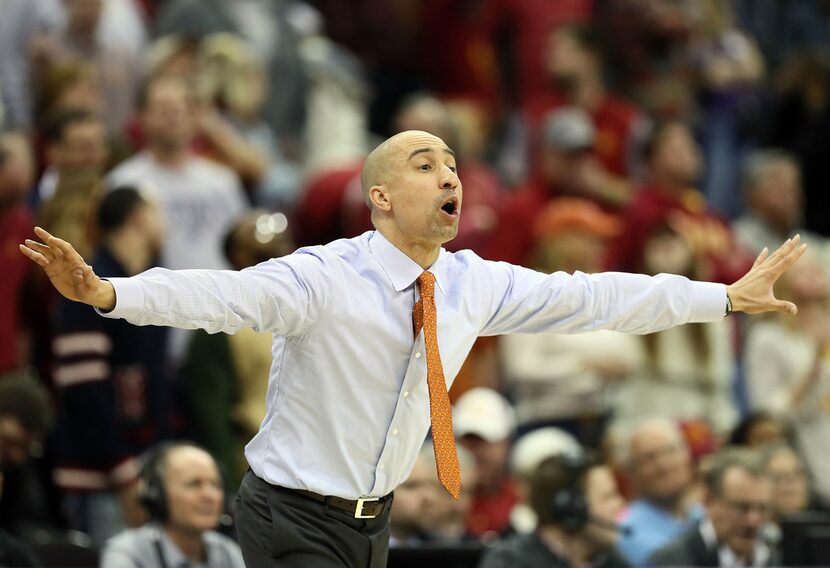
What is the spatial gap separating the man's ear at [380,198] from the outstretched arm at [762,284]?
1050mm

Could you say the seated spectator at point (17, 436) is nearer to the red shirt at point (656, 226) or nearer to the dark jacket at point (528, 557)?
the dark jacket at point (528, 557)

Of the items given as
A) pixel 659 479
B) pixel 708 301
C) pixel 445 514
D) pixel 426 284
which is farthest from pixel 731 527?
pixel 426 284

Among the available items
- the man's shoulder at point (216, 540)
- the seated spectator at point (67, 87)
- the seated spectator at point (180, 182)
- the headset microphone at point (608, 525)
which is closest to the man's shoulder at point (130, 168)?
the seated spectator at point (180, 182)

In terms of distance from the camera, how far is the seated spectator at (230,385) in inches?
297

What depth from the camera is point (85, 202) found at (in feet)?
26.1

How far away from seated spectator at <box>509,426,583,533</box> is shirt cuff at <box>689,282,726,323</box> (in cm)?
250

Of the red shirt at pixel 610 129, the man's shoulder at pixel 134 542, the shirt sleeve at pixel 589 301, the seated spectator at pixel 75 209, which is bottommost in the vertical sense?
the man's shoulder at pixel 134 542

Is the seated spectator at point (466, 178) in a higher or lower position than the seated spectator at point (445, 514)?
higher

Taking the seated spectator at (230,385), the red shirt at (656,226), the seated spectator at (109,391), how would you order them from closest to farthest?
1. the seated spectator at (109,391)
2. the seated spectator at (230,385)
3. the red shirt at (656,226)

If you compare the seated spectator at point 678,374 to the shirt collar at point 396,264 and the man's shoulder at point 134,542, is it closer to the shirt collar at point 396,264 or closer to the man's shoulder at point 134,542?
the man's shoulder at point 134,542

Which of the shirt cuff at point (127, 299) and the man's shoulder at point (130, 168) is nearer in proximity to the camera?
the shirt cuff at point (127, 299)

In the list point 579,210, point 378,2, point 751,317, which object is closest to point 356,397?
point 579,210

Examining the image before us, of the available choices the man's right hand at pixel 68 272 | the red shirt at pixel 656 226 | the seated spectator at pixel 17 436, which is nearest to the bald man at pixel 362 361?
the man's right hand at pixel 68 272

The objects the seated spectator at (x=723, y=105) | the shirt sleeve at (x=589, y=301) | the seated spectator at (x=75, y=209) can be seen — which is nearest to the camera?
the shirt sleeve at (x=589, y=301)
